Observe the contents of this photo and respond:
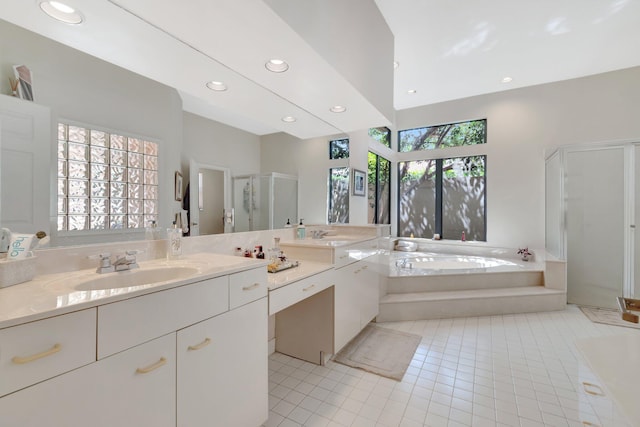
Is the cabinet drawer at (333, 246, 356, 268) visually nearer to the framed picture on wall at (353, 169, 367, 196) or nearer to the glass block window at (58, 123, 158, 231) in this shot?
the framed picture on wall at (353, 169, 367, 196)

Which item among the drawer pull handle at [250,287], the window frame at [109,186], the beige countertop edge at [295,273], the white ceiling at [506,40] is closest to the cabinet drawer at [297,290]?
the beige countertop edge at [295,273]

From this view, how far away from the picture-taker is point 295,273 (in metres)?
1.77

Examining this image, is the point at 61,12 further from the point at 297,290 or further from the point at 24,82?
the point at 297,290

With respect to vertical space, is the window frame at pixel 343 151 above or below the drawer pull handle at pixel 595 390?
above

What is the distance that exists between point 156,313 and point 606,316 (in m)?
4.33

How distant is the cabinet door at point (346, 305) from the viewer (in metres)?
2.06

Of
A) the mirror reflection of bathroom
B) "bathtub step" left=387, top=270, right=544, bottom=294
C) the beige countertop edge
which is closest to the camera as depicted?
the beige countertop edge

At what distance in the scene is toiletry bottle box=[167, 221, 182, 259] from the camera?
4.77 ft

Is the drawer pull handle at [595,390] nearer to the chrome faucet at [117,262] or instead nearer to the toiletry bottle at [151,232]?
the chrome faucet at [117,262]

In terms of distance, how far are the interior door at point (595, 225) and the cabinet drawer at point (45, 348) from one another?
15.4ft

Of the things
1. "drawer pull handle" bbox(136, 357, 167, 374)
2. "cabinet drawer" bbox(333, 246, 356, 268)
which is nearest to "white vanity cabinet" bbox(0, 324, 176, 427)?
"drawer pull handle" bbox(136, 357, 167, 374)

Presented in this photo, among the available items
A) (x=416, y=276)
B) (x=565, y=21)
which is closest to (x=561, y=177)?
(x=565, y=21)

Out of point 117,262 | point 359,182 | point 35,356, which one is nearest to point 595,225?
point 359,182

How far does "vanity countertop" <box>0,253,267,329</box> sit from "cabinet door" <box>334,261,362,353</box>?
97cm
